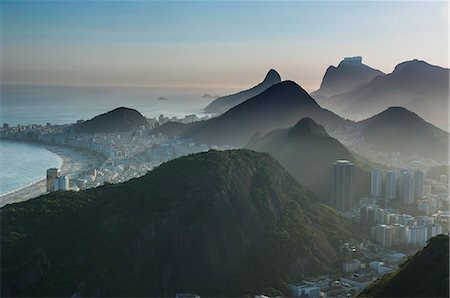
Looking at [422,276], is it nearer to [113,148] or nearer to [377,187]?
[377,187]

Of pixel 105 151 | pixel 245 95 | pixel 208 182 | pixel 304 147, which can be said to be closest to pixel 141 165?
pixel 105 151

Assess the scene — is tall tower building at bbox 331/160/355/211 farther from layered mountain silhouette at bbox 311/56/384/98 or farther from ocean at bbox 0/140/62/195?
layered mountain silhouette at bbox 311/56/384/98

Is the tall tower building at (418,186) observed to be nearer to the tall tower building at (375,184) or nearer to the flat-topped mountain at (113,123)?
the tall tower building at (375,184)

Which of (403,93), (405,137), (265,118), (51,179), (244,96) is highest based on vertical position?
(403,93)

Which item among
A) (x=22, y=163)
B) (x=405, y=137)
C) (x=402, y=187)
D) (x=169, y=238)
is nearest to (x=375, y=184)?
(x=402, y=187)

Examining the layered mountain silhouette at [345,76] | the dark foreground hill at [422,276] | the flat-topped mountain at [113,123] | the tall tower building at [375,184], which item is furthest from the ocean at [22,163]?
the layered mountain silhouette at [345,76]

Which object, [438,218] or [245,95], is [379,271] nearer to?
[438,218]
